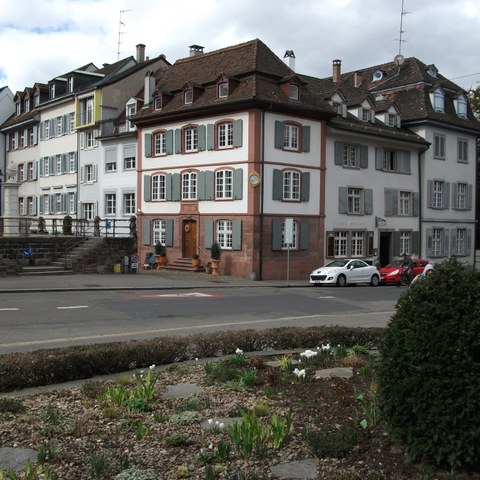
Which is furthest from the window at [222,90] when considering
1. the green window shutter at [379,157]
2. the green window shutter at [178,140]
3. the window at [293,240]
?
the green window shutter at [379,157]

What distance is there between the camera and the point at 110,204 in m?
44.5

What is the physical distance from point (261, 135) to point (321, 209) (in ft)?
19.1

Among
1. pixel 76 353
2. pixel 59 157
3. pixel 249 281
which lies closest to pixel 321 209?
pixel 249 281

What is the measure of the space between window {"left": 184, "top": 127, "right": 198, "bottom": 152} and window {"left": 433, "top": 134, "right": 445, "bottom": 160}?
1683 cm

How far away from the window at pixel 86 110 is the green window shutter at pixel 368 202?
20.1 meters

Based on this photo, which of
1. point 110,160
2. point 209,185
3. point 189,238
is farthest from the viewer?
point 110,160

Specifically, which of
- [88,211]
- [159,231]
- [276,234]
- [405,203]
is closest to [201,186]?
[159,231]

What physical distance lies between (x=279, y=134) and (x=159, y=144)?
8271 millimetres

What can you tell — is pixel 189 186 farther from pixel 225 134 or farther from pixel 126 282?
pixel 126 282

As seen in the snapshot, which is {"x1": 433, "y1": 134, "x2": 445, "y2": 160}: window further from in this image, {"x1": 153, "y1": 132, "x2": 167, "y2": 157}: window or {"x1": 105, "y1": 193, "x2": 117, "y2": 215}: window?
{"x1": 105, "y1": 193, "x2": 117, "y2": 215}: window

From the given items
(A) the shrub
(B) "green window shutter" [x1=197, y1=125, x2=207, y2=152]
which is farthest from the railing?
(A) the shrub

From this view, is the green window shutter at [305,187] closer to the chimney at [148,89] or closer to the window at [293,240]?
the window at [293,240]

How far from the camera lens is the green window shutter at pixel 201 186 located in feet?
115

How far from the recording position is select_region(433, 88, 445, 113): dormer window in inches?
1721
